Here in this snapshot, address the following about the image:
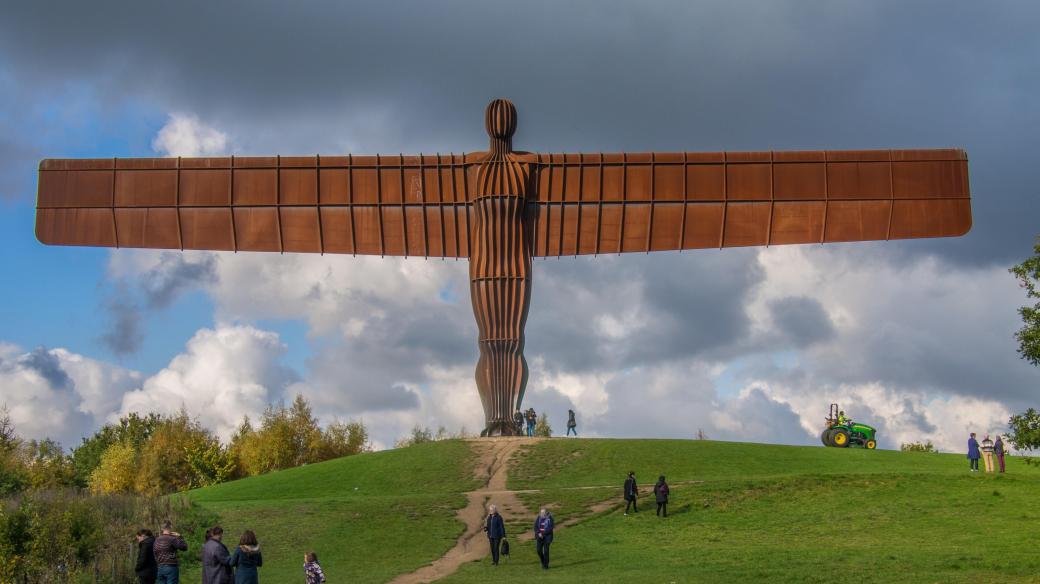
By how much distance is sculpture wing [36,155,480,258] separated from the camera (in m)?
42.2

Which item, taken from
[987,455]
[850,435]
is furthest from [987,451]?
[850,435]

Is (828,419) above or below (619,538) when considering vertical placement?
above

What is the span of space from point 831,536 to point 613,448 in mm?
14653

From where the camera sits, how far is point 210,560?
16.2 m

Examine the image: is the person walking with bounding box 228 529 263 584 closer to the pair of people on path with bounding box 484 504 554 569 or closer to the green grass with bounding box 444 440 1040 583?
the green grass with bounding box 444 440 1040 583

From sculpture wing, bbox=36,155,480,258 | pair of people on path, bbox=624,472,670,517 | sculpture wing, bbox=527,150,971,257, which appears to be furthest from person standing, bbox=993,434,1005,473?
sculpture wing, bbox=36,155,480,258

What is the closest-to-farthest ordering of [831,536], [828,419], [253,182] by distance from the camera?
1. [831,536]
2. [253,182]
3. [828,419]

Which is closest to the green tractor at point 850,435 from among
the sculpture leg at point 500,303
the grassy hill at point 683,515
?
the grassy hill at point 683,515

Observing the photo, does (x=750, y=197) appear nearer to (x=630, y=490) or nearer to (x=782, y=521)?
(x=630, y=490)

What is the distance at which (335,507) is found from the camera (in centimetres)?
3197

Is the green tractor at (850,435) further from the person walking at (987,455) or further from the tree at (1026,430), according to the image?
the tree at (1026,430)

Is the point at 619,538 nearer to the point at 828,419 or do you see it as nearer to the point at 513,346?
the point at 513,346

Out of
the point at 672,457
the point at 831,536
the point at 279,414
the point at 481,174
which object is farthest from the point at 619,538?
the point at 279,414

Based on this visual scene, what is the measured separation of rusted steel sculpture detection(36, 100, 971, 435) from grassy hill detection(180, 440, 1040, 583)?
352 inches
